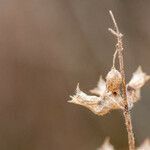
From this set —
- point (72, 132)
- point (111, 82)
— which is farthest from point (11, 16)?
point (111, 82)

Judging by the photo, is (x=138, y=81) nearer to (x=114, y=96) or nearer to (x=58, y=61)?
(x=114, y=96)

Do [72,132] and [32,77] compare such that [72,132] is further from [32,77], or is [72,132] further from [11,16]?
[11,16]

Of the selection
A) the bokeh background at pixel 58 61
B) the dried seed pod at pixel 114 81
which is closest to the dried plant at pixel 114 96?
the dried seed pod at pixel 114 81

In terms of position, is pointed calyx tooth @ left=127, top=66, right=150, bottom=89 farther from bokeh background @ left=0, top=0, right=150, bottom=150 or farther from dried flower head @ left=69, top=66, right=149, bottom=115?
bokeh background @ left=0, top=0, right=150, bottom=150

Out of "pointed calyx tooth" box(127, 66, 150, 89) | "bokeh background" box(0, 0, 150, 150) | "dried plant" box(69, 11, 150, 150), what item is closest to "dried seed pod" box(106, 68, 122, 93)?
"dried plant" box(69, 11, 150, 150)

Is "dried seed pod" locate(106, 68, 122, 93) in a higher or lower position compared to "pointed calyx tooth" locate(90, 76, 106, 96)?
lower

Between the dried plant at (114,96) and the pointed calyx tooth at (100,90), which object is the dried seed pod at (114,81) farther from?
the pointed calyx tooth at (100,90)

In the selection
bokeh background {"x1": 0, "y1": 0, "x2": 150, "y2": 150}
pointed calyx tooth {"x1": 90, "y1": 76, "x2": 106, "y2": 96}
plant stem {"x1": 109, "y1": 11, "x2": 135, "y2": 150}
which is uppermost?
bokeh background {"x1": 0, "y1": 0, "x2": 150, "y2": 150}

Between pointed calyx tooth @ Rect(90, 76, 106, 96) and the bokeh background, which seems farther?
the bokeh background
